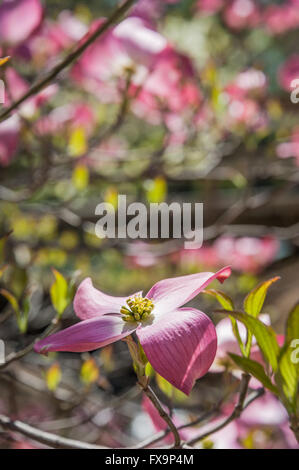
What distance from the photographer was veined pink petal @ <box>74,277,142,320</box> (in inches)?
10.8

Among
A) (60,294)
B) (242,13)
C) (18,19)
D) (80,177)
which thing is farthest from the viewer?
(242,13)

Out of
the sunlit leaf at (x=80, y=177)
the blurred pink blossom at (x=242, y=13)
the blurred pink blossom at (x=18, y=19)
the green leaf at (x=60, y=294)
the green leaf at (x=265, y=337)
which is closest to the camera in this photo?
the green leaf at (x=265, y=337)

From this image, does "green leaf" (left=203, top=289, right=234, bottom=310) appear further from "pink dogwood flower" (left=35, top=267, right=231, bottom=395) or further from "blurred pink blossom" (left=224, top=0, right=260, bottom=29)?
"blurred pink blossom" (left=224, top=0, right=260, bottom=29)

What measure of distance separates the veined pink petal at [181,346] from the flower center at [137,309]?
0.05 feet

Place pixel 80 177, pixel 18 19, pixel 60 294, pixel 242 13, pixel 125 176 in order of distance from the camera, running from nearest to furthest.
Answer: pixel 60 294
pixel 18 19
pixel 80 177
pixel 125 176
pixel 242 13

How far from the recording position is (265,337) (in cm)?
23

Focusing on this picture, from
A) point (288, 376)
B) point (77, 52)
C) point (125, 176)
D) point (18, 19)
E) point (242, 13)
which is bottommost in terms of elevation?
point (288, 376)

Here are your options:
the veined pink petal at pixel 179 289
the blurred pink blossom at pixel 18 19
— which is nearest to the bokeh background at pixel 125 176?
the blurred pink blossom at pixel 18 19

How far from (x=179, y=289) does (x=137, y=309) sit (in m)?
0.02

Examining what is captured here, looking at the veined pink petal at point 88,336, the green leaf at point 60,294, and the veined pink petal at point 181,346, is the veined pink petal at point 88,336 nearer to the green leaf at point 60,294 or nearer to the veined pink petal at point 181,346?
the veined pink petal at point 181,346

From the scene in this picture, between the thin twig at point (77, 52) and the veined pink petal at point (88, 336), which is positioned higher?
the thin twig at point (77, 52)

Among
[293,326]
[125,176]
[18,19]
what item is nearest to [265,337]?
[293,326]

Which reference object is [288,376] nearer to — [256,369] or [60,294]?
[256,369]

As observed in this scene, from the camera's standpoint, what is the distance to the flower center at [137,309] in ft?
0.85
